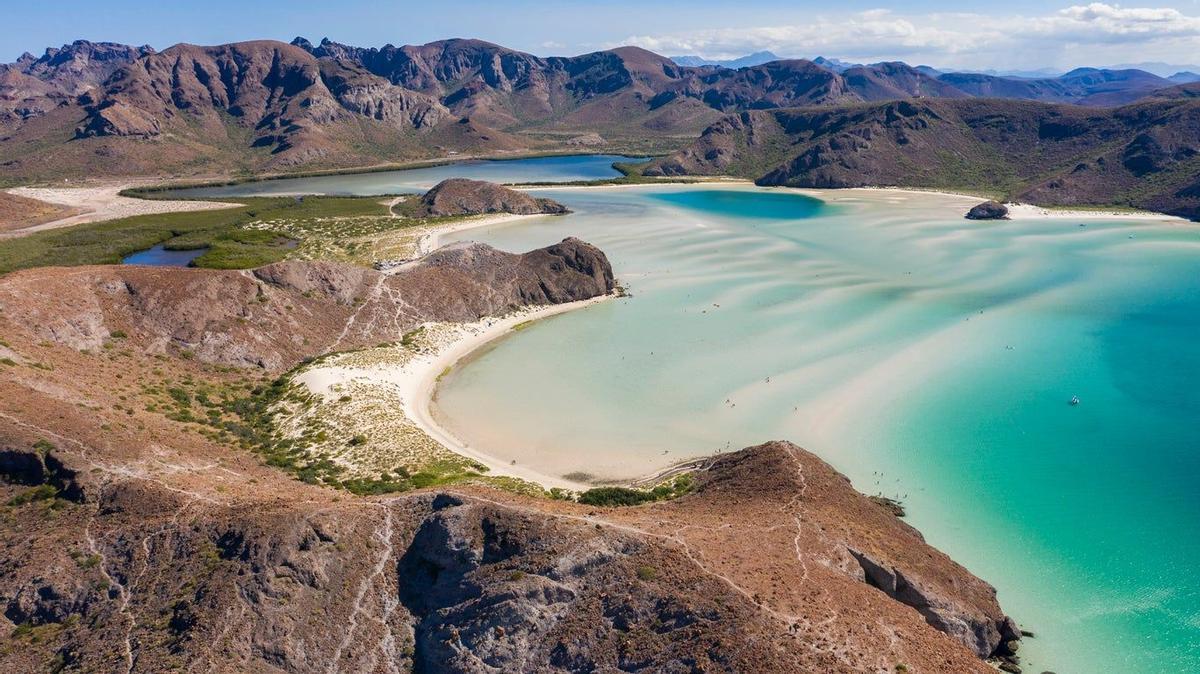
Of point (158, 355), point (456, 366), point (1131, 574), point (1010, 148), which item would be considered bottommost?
point (1131, 574)

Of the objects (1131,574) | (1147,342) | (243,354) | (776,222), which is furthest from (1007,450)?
(776,222)

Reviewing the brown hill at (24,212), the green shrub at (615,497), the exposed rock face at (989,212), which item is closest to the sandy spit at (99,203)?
the brown hill at (24,212)

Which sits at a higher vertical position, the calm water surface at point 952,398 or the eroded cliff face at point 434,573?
the eroded cliff face at point 434,573

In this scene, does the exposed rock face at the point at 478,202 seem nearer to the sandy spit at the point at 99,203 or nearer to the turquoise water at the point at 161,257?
the turquoise water at the point at 161,257

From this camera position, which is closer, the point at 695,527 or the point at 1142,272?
the point at 695,527

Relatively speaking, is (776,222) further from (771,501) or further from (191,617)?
(191,617)

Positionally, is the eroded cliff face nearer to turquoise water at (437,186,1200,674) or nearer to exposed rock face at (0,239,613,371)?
turquoise water at (437,186,1200,674)

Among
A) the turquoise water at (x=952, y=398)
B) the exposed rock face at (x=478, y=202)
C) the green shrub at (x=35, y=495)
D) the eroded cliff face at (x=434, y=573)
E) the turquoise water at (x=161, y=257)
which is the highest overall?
the exposed rock face at (x=478, y=202)
